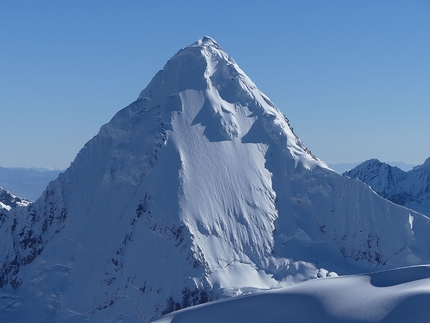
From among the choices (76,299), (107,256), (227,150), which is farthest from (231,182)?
(76,299)

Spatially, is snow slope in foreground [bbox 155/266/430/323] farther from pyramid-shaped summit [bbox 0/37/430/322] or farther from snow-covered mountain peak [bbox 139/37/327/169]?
snow-covered mountain peak [bbox 139/37/327/169]

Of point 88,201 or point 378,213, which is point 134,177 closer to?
point 88,201

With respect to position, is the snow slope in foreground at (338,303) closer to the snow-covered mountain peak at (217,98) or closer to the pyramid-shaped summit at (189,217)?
the pyramid-shaped summit at (189,217)

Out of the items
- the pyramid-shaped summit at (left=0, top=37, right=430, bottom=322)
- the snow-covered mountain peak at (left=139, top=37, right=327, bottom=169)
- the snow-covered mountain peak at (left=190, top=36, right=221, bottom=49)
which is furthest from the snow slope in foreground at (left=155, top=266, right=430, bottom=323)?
the snow-covered mountain peak at (left=190, top=36, right=221, bottom=49)

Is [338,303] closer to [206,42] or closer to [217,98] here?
[217,98]

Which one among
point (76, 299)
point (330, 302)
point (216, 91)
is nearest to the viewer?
point (330, 302)

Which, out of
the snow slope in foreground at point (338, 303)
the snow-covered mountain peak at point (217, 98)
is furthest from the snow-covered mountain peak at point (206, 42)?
the snow slope in foreground at point (338, 303)
